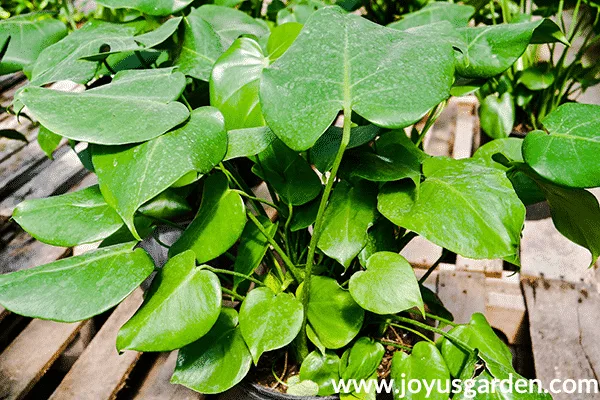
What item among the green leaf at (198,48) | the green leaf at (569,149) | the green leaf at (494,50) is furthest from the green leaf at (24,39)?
the green leaf at (569,149)

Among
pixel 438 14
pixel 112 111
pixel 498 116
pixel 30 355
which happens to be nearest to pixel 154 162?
pixel 112 111

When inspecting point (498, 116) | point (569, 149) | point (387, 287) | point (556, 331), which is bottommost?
point (556, 331)

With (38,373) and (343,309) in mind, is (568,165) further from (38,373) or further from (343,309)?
(38,373)

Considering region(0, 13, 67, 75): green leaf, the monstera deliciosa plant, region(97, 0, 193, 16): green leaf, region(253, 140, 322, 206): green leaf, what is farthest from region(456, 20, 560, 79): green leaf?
region(0, 13, 67, 75): green leaf

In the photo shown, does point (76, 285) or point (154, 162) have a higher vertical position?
point (154, 162)

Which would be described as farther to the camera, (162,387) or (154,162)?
(162,387)

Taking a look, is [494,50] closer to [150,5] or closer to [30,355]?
[150,5]
